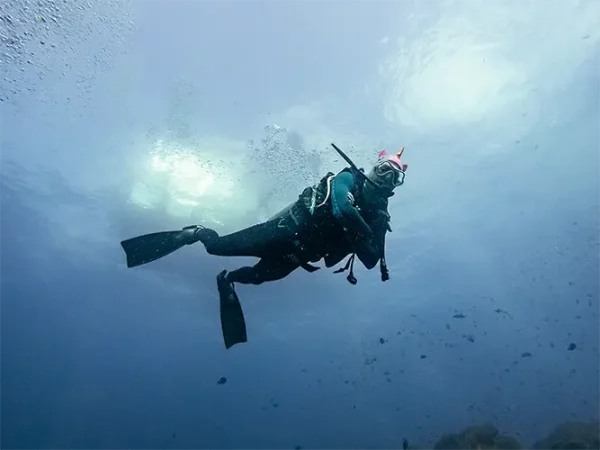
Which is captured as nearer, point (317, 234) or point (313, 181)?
point (317, 234)

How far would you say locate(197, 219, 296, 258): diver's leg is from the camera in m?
5.85

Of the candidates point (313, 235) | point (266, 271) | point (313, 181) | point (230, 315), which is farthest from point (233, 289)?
point (313, 181)

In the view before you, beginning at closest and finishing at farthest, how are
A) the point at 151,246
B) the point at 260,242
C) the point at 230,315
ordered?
the point at 260,242 < the point at 151,246 < the point at 230,315

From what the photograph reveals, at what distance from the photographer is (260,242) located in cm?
594

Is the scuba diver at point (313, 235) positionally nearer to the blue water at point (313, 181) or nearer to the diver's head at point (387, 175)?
the diver's head at point (387, 175)

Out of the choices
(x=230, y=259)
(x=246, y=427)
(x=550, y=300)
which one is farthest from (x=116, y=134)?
(x=246, y=427)

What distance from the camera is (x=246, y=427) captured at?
88.8 meters

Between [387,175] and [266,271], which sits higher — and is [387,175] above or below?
above

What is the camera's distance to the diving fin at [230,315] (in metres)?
6.53

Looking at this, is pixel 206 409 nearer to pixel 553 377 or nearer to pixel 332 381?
pixel 332 381

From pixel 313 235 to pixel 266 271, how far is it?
1093 mm

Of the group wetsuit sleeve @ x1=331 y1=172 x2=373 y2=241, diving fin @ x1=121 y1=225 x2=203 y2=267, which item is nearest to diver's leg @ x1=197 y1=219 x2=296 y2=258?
diving fin @ x1=121 y1=225 x2=203 y2=267

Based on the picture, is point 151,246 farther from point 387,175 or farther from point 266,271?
point 387,175

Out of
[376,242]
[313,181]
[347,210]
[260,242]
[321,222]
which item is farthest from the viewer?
[313,181]
